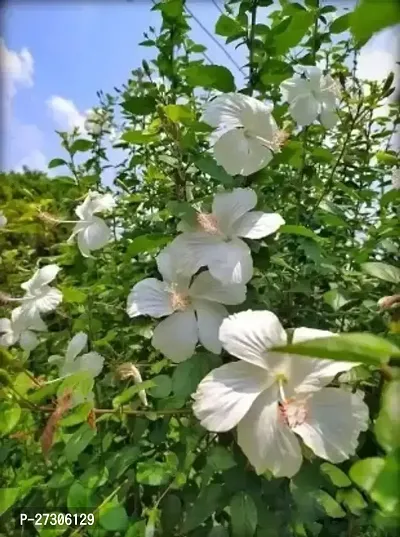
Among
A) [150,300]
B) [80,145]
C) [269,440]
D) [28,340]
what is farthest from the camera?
[80,145]

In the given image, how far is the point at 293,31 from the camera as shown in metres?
0.88

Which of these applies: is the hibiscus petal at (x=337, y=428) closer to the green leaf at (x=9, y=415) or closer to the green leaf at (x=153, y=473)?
the green leaf at (x=153, y=473)

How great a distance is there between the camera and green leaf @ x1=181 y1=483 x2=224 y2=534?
2.36ft

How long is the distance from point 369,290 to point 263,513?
383mm

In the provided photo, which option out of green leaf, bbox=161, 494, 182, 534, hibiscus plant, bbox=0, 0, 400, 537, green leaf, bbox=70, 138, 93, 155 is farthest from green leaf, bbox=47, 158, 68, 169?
green leaf, bbox=161, 494, 182, 534

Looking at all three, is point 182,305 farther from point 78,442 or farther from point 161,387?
point 78,442

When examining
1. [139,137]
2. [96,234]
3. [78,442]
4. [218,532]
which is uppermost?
[139,137]

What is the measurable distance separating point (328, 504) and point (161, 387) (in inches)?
8.3

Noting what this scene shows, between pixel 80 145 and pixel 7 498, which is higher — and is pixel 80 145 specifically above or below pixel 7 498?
above

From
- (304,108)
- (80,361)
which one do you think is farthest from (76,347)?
(304,108)

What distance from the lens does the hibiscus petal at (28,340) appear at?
3.78ft

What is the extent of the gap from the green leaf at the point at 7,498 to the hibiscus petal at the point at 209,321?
293 mm

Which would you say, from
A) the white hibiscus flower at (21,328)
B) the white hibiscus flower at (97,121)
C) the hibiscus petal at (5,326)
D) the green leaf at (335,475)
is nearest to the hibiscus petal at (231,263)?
the green leaf at (335,475)

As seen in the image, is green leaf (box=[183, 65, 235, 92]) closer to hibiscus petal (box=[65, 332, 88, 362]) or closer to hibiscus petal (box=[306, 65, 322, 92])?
hibiscus petal (box=[306, 65, 322, 92])
